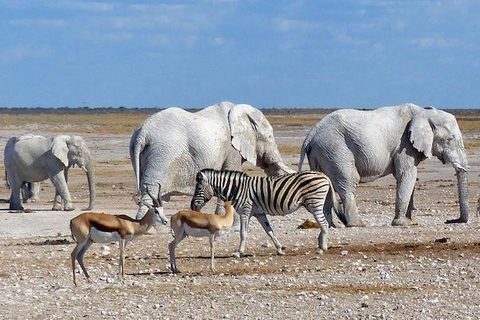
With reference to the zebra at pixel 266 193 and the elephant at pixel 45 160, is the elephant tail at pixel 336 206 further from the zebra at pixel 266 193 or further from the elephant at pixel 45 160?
the elephant at pixel 45 160

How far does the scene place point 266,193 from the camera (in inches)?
655

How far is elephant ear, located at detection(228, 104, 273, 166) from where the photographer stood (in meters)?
19.4

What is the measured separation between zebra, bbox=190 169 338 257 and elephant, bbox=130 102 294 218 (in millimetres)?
2383

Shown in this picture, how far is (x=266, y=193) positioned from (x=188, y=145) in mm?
3194

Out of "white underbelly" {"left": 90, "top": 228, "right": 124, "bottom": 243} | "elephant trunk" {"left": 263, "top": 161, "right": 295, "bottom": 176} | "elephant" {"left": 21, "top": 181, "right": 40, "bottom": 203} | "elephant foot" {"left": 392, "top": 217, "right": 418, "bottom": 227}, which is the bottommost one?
"elephant" {"left": 21, "top": 181, "right": 40, "bottom": 203}

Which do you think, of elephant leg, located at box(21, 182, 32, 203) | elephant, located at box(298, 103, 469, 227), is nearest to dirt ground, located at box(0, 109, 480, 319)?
elephant, located at box(298, 103, 469, 227)

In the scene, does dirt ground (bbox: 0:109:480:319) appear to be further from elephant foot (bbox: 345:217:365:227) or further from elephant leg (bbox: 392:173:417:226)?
elephant leg (bbox: 392:173:417:226)

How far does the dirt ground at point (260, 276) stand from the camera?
12422mm

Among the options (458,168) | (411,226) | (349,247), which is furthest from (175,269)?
(458,168)

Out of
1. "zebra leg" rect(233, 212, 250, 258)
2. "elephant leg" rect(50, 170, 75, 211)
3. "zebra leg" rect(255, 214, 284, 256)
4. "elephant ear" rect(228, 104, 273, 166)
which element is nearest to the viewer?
"zebra leg" rect(233, 212, 250, 258)

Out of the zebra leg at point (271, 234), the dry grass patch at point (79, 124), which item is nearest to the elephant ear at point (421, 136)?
the zebra leg at point (271, 234)

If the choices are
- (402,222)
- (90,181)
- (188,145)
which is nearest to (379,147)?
(402,222)

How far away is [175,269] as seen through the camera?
583 inches

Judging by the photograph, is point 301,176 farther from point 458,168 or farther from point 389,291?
point 458,168
